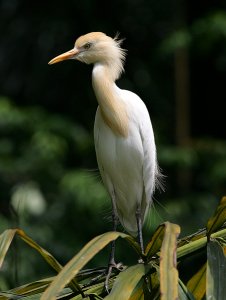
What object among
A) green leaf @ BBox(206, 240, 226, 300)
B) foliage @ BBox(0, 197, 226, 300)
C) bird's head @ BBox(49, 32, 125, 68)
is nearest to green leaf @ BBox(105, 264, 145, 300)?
foliage @ BBox(0, 197, 226, 300)

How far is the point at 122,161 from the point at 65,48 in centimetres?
299

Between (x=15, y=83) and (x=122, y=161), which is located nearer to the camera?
(x=122, y=161)

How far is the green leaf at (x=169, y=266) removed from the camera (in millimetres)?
969

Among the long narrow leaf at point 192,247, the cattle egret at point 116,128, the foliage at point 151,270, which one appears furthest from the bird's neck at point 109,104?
the long narrow leaf at point 192,247

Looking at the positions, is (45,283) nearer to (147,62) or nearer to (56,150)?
(56,150)

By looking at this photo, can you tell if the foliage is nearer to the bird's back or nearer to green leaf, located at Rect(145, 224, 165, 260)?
green leaf, located at Rect(145, 224, 165, 260)

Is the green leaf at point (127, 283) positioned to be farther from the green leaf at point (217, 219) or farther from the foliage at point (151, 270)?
the green leaf at point (217, 219)

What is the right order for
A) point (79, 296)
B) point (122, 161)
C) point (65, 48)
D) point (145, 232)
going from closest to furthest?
point (79, 296) < point (122, 161) < point (145, 232) < point (65, 48)

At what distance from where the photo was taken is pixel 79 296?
47.4 inches

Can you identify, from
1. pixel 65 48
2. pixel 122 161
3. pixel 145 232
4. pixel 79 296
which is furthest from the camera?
pixel 65 48

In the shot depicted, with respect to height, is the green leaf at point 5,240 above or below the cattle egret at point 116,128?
below

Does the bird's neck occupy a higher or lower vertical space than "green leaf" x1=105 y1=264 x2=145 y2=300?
higher

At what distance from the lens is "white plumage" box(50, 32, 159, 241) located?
1.97m

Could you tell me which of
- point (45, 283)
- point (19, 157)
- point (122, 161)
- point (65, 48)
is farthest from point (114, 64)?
point (65, 48)
